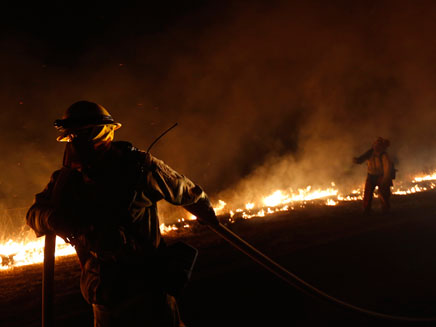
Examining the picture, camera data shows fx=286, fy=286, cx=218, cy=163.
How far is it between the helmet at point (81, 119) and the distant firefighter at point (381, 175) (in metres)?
8.27

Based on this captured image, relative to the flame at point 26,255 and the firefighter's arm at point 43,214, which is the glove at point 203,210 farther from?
the flame at point 26,255

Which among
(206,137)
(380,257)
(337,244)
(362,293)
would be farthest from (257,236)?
(206,137)

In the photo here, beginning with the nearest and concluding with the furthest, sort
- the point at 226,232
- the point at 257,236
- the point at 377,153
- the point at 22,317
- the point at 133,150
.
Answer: the point at 133,150, the point at 226,232, the point at 22,317, the point at 257,236, the point at 377,153

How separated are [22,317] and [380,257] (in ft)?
17.3

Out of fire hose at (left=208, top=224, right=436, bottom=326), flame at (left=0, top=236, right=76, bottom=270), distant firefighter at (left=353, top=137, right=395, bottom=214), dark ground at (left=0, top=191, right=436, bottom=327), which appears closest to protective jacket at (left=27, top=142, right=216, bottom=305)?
fire hose at (left=208, top=224, right=436, bottom=326)

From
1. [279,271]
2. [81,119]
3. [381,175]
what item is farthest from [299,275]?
[381,175]

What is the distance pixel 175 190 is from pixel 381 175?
8140mm

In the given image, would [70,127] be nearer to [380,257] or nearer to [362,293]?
[362,293]

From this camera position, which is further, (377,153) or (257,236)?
(377,153)

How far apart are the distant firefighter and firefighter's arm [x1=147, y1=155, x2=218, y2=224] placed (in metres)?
7.45

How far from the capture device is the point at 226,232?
2.45 m

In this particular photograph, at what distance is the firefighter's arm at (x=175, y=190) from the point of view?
204 centimetres

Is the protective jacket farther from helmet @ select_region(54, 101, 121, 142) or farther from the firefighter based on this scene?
helmet @ select_region(54, 101, 121, 142)

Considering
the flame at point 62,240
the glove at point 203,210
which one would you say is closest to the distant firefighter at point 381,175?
the flame at point 62,240
